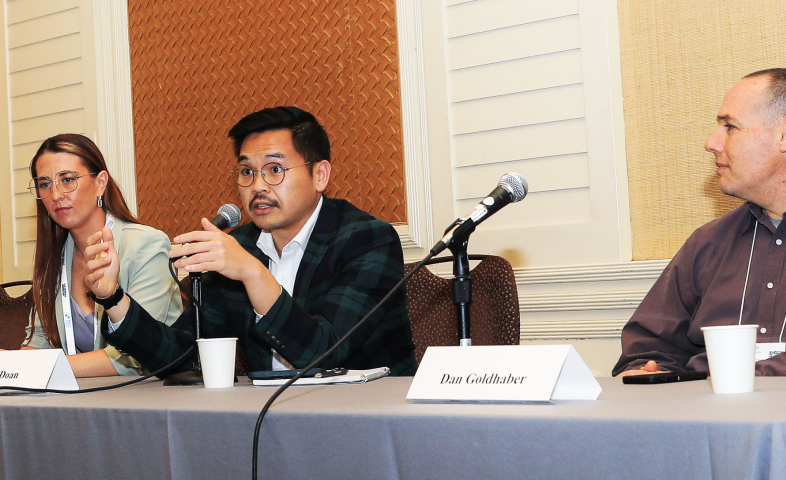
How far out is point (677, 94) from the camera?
2426 millimetres

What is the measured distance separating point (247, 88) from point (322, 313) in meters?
1.73

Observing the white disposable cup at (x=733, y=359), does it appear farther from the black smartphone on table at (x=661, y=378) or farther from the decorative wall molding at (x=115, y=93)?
the decorative wall molding at (x=115, y=93)

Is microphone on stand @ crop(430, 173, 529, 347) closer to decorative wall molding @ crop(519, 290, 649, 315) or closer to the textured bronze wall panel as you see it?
decorative wall molding @ crop(519, 290, 649, 315)

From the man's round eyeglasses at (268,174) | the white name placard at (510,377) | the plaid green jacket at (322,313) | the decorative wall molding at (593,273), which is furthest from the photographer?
the decorative wall molding at (593,273)

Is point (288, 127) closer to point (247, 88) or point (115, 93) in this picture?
point (247, 88)

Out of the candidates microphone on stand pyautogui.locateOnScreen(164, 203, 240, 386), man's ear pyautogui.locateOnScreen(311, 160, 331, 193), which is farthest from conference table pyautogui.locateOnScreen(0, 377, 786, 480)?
man's ear pyautogui.locateOnScreen(311, 160, 331, 193)

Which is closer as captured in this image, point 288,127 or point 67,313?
point 288,127

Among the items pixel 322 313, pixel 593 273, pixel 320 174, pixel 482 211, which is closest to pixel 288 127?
pixel 320 174

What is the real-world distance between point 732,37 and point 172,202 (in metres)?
2.25

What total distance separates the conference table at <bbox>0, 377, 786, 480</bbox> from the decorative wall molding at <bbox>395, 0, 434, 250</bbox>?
1493mm

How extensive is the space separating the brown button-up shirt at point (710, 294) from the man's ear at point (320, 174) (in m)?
0.86

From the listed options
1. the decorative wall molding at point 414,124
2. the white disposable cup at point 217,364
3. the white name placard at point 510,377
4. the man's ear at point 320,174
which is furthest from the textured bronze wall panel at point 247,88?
the white name placard at point 510,377

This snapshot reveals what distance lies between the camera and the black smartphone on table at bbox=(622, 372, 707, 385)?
46.4 inches

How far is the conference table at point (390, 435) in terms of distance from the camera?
0.77m
